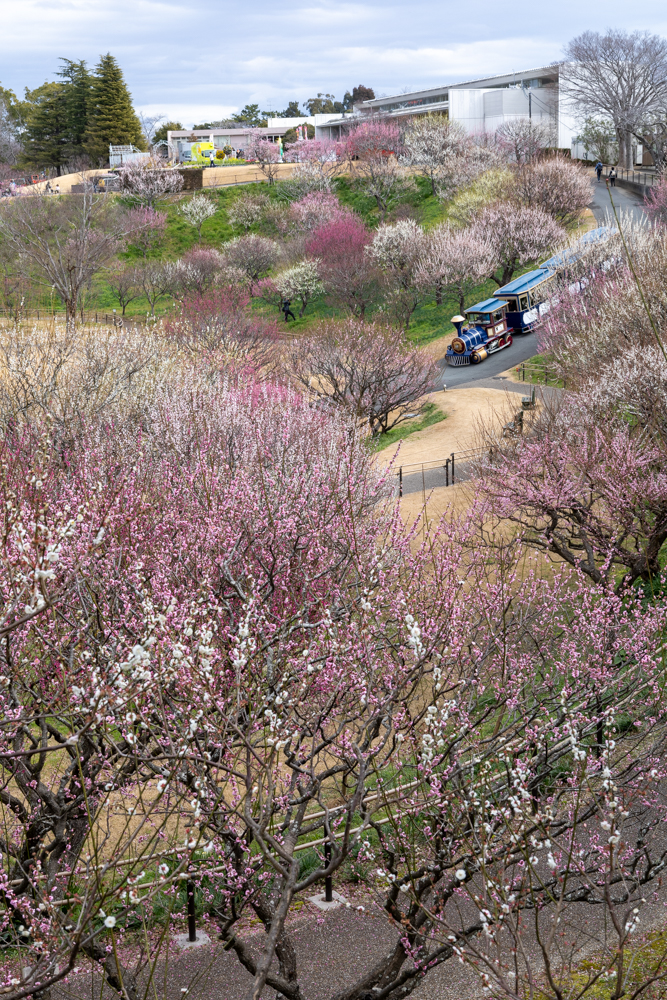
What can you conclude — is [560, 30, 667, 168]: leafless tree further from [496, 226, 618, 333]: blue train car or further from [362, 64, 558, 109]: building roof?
[496, 226, 618, 333]: blue train car

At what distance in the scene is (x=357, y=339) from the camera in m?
36.1

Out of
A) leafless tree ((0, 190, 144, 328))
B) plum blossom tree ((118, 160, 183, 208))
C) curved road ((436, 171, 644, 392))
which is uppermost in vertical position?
plum blossom tree ((118, 160, 183, 208))

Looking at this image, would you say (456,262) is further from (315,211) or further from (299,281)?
(315,211)

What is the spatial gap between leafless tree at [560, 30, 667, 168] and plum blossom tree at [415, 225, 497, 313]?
960 inches

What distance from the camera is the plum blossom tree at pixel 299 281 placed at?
54.5 meters

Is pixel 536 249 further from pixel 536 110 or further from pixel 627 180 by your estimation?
pixel 536 110

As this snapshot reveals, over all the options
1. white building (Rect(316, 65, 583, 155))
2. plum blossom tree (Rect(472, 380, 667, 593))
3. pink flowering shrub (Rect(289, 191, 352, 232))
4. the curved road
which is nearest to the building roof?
white building (Rect(316, 65, 583, 155))

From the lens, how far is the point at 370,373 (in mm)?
34438

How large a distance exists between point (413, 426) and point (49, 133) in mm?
70474

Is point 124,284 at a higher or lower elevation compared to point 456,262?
lower

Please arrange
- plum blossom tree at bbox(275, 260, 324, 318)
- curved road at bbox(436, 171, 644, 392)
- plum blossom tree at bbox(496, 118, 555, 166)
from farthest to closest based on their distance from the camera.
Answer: plum blossom tree at bbox(496, 118, 555, 166) < plum blossom tree at bbox(275, 260, 324, 318) < curved road at bbox(436, 171, 644, 392)

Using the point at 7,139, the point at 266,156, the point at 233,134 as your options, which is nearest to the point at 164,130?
the point at 233,134

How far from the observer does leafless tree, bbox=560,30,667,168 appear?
65062 millimetres

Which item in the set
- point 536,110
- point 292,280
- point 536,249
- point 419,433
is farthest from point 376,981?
point 536,110
